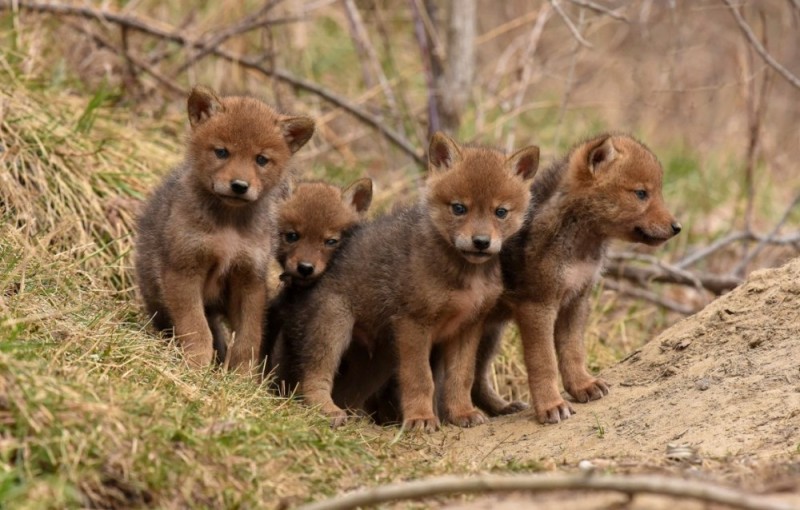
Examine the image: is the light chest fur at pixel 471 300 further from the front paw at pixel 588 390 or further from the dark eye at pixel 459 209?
the front paw at pixel 588 390

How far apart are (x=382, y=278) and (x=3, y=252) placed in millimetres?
1938

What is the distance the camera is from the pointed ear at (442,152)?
5.77 m

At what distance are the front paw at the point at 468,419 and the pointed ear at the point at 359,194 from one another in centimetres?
143

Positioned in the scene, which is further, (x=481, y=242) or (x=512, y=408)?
(x=512, y=408)

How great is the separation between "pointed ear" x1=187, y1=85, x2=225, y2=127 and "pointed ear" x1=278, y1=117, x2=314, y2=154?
0.34 metres

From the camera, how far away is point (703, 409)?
5.24 metres

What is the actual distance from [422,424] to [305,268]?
3.52 ft

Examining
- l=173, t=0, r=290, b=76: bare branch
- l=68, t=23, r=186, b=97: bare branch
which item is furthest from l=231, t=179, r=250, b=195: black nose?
l=68, t=23, r=186, b=97: bare branch

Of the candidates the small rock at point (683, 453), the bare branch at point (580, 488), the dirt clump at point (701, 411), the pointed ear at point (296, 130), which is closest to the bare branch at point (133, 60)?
the pointed ear at point (296, 130)

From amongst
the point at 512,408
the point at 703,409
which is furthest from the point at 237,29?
Result: the point at 703,409

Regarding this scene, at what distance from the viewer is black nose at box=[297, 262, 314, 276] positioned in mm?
5988

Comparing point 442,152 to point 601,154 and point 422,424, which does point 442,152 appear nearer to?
point 601,154

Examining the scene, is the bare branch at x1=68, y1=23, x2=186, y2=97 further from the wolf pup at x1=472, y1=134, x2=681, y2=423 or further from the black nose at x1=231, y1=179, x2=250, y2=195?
the wolf pup at x1=472, y1=134, x2=681, y2=423

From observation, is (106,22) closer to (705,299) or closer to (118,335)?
(118,335)
